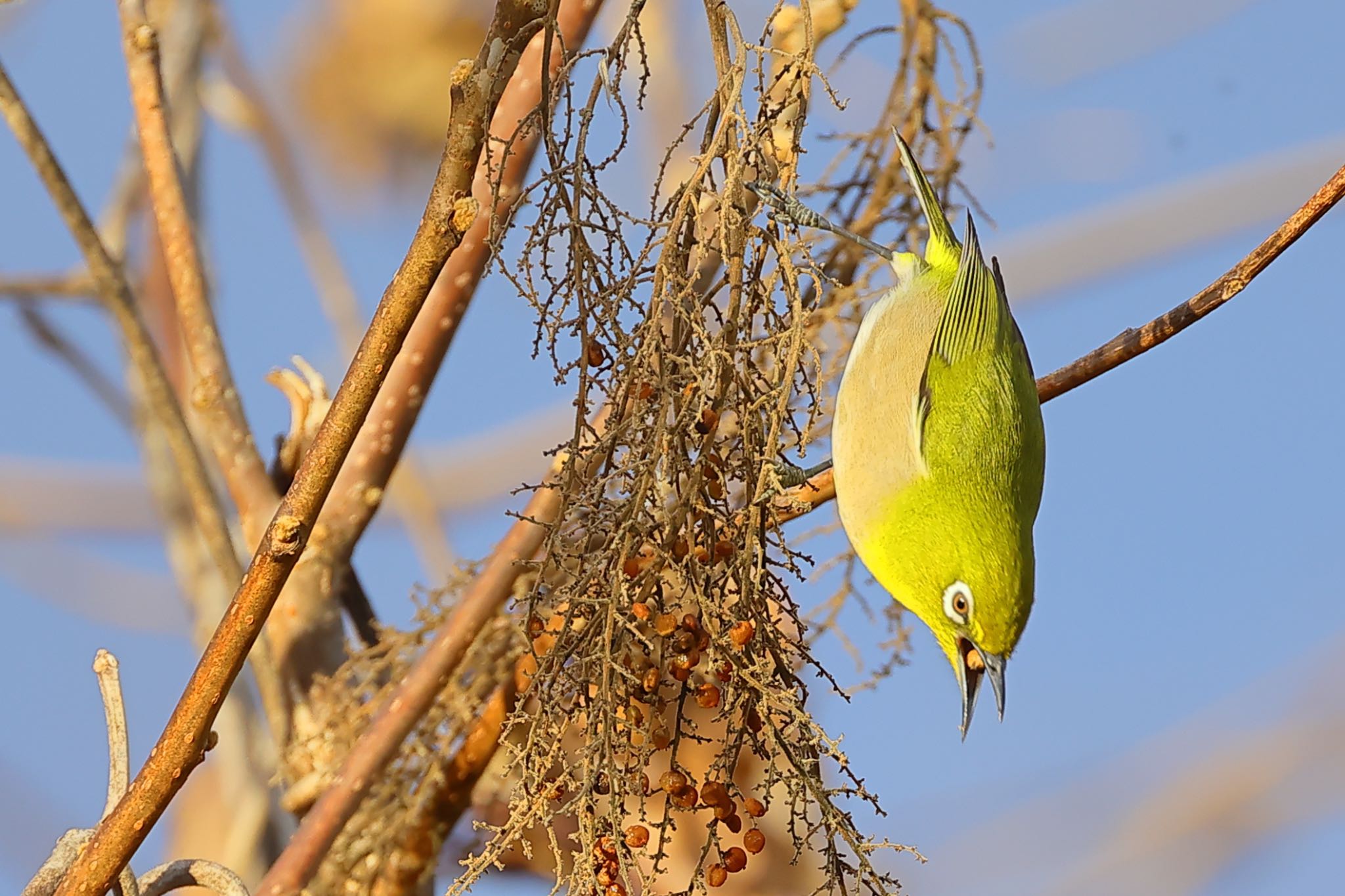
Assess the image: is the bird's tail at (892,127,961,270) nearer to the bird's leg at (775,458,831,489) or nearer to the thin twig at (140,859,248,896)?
the bird's leg at (775,458,831,489)

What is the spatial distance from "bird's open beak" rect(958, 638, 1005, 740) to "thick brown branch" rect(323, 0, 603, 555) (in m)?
1.36

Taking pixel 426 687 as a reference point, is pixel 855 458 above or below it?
above

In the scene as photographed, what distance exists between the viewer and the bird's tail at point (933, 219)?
3195mm

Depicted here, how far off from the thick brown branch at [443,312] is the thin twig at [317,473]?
80 cm

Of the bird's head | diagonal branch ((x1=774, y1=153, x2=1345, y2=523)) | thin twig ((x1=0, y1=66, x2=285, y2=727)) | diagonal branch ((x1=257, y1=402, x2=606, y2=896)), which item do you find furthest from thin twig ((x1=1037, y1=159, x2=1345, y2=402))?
thin twig ((x1=0, y1=66, x2=285, y2=727))

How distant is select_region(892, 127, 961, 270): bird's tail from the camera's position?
320 cm

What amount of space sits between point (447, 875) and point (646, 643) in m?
1.35

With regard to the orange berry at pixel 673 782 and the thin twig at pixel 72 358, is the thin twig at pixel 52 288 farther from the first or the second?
the orange berry at pixel 673 782

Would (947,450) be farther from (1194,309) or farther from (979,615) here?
(1194,309)

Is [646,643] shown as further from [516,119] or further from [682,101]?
[682,101]

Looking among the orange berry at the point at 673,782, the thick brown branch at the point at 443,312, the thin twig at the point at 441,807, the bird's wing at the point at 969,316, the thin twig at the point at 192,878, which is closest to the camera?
the thin twig at the point at 192,878

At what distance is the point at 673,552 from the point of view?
1929 millimetres

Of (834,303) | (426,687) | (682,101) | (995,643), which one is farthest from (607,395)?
(682,101)

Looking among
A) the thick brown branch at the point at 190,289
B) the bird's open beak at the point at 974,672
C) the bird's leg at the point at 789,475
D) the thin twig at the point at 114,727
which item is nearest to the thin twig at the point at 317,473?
the thin twig at the point at 114,727
